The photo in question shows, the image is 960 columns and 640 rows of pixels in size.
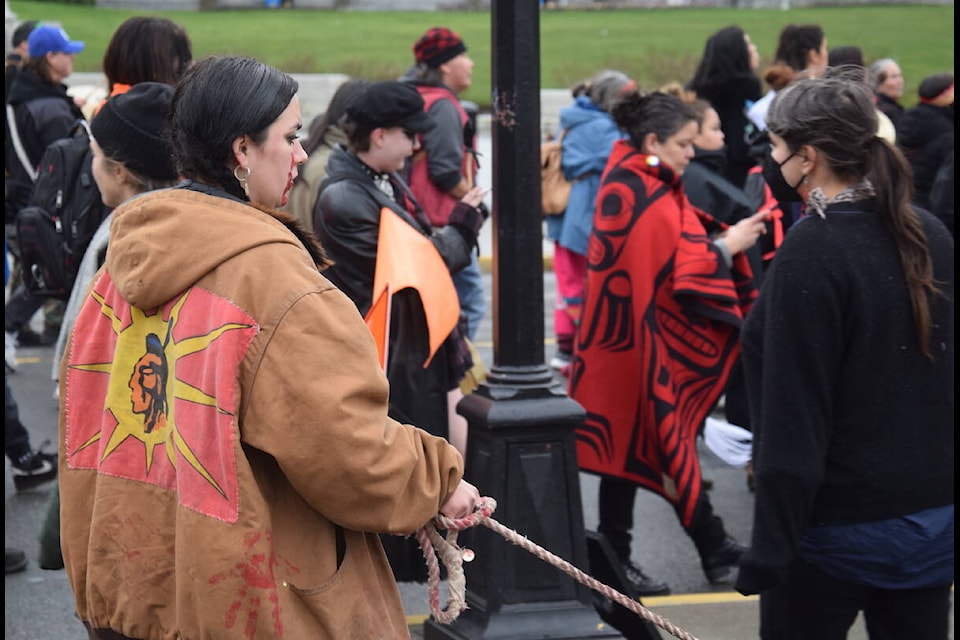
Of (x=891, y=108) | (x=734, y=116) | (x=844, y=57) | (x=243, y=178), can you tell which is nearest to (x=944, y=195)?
(x=891, y=108)

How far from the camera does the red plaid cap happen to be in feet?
25.5

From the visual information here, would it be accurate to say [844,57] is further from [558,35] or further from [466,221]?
[558,35]

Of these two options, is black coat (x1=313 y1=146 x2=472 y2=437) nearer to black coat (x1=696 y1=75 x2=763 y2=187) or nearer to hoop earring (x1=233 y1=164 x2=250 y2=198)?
hoop earring (x1=233 y1=164 x2=250 y2=198)

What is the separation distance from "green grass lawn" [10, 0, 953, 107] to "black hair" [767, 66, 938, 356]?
21.4 m

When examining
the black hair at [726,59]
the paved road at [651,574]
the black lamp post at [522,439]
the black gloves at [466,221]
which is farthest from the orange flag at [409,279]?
the black hair at [726,59]

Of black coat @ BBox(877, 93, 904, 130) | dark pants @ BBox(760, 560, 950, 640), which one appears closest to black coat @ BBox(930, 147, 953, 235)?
black coat @ BBox(877, 93, 904, 130)

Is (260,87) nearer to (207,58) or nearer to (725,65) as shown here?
(207,58)

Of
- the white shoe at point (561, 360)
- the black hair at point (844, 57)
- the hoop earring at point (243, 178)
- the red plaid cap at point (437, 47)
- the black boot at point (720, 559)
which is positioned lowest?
the white shoe at point (561, 360)

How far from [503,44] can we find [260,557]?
2.37 m

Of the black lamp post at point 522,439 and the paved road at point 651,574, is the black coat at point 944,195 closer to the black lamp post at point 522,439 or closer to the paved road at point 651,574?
the paved road at point 651,574

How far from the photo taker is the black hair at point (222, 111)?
2416 mm

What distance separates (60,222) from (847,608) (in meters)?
2.99

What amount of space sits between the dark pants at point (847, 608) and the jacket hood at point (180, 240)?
63.6 inches

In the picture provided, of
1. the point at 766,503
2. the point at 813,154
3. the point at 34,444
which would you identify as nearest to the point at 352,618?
the point at 766,503
